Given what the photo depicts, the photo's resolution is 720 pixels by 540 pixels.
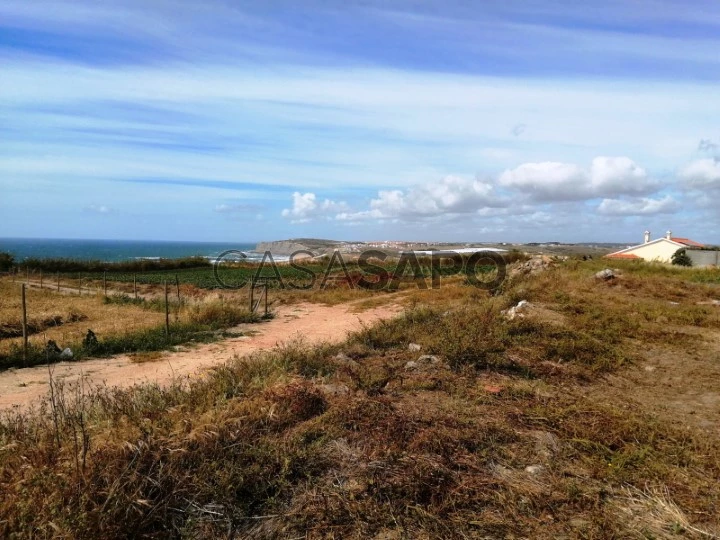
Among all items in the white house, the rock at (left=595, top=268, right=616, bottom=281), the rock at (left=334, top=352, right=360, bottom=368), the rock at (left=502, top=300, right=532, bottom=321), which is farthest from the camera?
the white house

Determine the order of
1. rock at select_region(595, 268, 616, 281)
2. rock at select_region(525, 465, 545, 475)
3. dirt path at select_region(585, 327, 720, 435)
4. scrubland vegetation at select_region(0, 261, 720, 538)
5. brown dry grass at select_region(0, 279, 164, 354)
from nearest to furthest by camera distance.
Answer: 1. scrubland vegetation at select_region(0, 261, 720, 538)
2. rock at select_region(525, 465, 545, 475)
3. dirt path at select_region(585, 327, 720, 435)
4. brown dry grass at select_region(0, 279, 164, 354)
5. rock at select_region(595, 268, 616, 281)

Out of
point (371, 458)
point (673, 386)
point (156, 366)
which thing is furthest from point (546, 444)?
point (156, 366)

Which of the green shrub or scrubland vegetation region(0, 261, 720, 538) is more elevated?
the green shrub

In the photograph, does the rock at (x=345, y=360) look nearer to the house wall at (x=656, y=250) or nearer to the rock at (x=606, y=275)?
the rock at (x=606, y=275)

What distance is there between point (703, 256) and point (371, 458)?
110ft

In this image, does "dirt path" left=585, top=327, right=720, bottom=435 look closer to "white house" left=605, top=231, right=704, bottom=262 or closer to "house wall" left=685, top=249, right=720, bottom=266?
"house wall" left=685, top=249, right=720, bottom=266

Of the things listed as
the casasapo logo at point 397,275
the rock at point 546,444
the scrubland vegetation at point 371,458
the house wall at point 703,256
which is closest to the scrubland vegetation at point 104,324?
the casasapo logo at point 397,275

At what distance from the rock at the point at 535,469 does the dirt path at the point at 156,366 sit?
15.8 feet

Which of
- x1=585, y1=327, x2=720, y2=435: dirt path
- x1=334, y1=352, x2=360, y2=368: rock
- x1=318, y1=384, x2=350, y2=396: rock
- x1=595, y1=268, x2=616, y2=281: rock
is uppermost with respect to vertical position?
x1=595, y1=268, x2=616, y2=281: rock

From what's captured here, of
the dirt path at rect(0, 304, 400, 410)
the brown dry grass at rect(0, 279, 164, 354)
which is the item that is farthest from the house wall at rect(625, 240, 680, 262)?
the brown dry grass at rect(0, 279, 164, 354)

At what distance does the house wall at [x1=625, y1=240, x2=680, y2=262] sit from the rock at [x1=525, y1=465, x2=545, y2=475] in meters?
37.0

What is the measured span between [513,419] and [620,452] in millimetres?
885

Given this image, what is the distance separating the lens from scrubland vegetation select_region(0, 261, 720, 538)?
2709mm

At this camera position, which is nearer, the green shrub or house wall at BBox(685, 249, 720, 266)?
the green shrub
